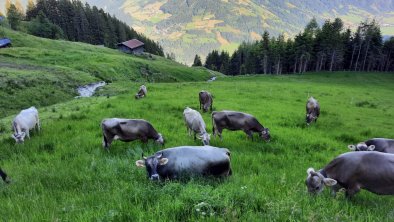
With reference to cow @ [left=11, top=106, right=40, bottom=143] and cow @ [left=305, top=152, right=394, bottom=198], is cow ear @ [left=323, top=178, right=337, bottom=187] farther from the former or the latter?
cow @ [left=11, top=106, right=40, bottom=143]

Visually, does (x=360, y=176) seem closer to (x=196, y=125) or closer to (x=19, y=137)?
(x=196, y=125)

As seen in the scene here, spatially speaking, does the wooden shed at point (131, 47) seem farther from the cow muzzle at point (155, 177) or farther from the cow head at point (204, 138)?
the cow muzzle at point (155, 177)

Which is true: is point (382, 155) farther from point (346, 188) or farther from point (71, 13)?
point (71, 13)

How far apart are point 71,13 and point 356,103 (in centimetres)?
11957

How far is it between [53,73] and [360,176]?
135 feet

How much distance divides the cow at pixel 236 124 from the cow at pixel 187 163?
20.2 feet

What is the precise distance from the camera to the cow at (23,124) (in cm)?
1350

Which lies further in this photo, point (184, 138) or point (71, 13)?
point (71, 13)

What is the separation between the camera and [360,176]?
8.04 m

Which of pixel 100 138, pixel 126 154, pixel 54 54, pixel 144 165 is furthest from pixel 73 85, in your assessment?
pixel 144 165

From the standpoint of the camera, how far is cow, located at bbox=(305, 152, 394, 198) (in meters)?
7.94

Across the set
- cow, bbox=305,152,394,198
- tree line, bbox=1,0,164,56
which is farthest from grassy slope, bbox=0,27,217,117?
tree line, bbox=1,0,164,56

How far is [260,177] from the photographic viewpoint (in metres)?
8.83

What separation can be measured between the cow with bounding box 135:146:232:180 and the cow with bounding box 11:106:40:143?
7.92 metres
